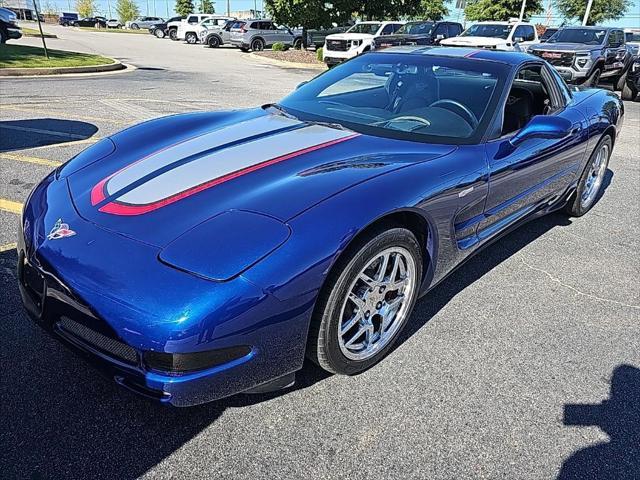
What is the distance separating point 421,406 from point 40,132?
583cm

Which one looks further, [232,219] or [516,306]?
[516,306]

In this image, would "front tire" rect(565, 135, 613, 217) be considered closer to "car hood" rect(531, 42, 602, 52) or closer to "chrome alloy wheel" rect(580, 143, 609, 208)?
"chrome alloy wheel" rect(580, 143, 609, 208)

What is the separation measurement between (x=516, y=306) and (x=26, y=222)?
2618 millimetres

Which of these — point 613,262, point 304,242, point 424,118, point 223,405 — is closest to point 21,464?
point 223,405

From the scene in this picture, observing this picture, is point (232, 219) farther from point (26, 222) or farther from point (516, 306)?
point (516, 306)

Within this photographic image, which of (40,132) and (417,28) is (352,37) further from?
(40,132)

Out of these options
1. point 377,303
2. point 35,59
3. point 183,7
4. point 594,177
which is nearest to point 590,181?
point 594,177

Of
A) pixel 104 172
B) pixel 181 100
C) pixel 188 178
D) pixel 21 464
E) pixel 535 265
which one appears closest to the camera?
pixel 21 464

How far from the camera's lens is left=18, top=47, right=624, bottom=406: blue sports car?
5.44 feet

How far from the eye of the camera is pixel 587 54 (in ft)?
38.9

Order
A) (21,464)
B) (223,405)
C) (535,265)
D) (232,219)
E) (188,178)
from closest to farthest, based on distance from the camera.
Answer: (21,464) < (232,219) < (223,405) < (188,178) < (535,265)

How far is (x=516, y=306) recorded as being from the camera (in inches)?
116

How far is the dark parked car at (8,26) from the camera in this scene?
1521 centimetres

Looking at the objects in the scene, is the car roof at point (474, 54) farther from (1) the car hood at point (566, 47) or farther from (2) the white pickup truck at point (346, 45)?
(2) the white pickup truck at point (346, 45)
